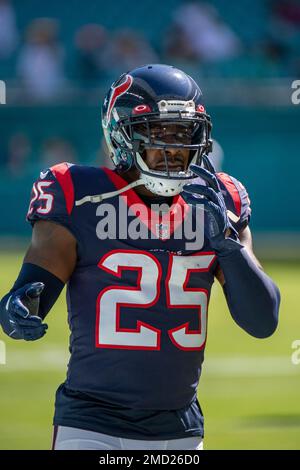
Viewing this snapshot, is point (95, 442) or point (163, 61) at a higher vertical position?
point (163, 61)

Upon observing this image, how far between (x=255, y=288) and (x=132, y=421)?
0.57m

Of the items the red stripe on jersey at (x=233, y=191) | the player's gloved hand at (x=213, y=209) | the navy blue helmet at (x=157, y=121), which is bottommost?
the player's gloved hand at (x=213, y=209)

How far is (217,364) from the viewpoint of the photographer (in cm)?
828

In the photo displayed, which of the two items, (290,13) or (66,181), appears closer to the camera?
(66,181)

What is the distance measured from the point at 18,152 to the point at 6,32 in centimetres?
197

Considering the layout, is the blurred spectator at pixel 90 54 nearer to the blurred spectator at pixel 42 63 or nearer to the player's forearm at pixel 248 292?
the blurred spectator at pixel 42 63

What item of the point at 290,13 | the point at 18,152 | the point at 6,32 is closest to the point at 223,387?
the point at 18,152

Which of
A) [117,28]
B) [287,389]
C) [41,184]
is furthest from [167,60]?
[41,184]

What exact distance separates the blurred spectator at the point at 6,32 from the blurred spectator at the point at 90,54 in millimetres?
988

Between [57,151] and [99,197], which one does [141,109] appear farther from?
[57,151]

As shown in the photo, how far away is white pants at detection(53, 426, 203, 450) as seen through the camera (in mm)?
3320

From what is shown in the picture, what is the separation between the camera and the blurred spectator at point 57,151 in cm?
1569

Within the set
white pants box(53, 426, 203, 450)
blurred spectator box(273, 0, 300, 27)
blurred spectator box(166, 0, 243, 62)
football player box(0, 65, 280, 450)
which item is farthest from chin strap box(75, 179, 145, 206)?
blurred spectator box(273, 0, 300, 27)

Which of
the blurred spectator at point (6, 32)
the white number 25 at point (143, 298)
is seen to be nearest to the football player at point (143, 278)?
the white number 25 at point (143, 298)
